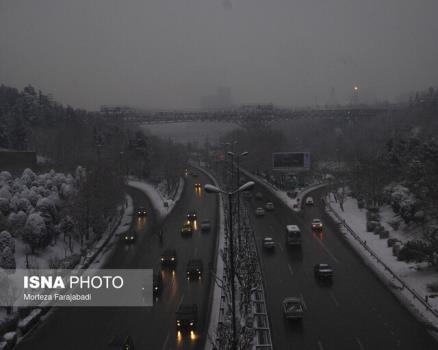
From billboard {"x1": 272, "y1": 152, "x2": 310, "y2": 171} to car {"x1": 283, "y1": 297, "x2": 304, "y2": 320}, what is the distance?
4388 cm

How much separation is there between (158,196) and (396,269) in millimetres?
34629

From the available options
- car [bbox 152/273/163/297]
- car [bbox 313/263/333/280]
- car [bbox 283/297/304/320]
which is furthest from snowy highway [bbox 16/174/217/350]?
car [bbox 313/263/333/280]

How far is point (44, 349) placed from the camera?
52.5 feet

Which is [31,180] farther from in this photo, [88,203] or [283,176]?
[283,176]

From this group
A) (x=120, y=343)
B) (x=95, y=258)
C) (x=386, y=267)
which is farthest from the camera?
(x=95, y=258)

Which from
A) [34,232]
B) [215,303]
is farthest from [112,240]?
[215,303]

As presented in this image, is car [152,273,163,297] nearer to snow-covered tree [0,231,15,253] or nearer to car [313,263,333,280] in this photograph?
car [313,263,333,280]

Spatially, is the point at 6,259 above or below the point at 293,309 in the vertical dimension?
above

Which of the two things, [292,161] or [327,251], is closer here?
[327,251]

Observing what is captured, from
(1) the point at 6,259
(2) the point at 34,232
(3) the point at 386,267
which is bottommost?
(3) the point at 386,267

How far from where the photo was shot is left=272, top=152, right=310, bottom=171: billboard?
6053 cm

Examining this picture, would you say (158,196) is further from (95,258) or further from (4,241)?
(4,241)

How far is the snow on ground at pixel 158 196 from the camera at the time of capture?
4468 centimetres

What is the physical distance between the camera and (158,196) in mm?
53188
